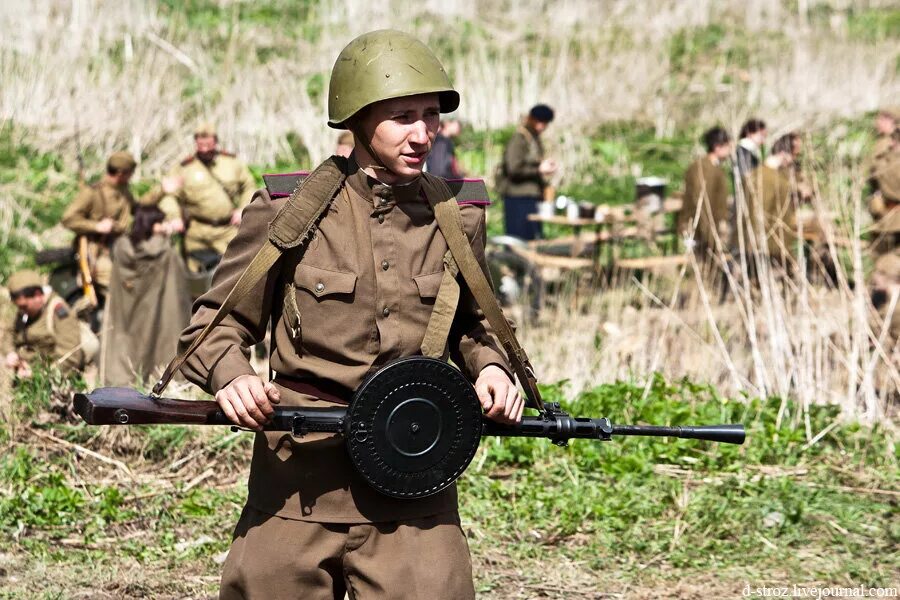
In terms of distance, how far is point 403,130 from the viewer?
10.4ft

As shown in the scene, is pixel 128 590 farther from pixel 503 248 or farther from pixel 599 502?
pixel 503 248

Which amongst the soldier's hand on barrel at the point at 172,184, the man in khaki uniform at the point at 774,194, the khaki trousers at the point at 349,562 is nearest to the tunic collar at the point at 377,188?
the khaki trousers at the point at 349,562

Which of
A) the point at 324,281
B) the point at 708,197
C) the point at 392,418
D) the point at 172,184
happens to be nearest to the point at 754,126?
the point at 708,197

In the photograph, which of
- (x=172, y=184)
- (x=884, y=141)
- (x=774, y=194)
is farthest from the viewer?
(x=884, y=141)

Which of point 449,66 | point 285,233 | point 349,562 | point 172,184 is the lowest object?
point 349,562

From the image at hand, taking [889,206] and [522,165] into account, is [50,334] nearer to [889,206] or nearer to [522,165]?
[522,165]

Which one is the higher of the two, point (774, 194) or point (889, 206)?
point (774, 194)

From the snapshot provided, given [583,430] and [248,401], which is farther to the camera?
[583,430]

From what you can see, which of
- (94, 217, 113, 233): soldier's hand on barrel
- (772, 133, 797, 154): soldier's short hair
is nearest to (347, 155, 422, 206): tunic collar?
(94, 217, 113, 233): soldier's hand on barrel

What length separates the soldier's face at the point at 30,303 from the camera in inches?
318

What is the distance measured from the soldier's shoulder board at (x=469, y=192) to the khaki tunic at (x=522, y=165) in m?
9.11

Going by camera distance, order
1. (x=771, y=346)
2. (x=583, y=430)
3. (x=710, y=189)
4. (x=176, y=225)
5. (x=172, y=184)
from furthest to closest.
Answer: (x=710, y=189) < (x=172, y=184) < (x=176, y=225) < (x=771, y=346) < (x=583, y=430)

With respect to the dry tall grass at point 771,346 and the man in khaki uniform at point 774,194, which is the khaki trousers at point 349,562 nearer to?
the dry tall grass at point 771,346

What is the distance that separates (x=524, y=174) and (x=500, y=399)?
949 centimetres
